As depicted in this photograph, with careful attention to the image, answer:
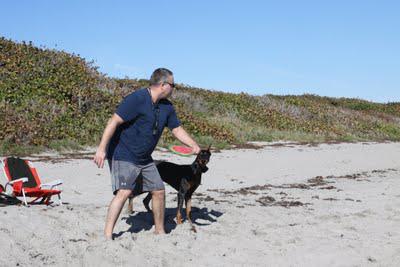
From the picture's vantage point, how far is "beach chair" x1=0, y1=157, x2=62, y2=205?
7918 millimetres

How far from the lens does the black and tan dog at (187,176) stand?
6809mm

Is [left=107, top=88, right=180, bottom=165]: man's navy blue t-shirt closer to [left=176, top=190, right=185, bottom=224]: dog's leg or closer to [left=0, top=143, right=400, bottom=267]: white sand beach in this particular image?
[left=0, top=143, right=400, bottom=267]: white sand beach

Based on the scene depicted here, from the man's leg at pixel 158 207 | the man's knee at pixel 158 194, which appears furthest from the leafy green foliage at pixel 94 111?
the man's knee at pixel 158 194

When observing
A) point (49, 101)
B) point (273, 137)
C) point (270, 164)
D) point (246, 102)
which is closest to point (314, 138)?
point (273, 137)

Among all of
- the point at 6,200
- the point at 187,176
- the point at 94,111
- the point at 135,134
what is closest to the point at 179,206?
the point at 187,176

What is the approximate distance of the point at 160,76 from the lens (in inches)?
234

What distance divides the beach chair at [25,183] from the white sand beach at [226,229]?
0.39 meters

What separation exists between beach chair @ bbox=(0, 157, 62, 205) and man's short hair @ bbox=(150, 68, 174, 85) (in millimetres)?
2988

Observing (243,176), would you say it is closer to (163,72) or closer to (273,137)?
(163,72)

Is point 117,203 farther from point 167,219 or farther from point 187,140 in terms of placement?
point 167,219

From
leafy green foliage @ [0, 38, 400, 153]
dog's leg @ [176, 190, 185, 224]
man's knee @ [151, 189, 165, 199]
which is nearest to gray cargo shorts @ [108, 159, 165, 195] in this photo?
man's knee @ [151, 189, 165, 199]

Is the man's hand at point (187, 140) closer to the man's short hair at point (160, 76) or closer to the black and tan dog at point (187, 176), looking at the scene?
the black and tan dog at point (187, 176)

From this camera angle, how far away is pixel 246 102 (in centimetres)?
3431

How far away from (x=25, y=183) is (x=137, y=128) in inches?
138
